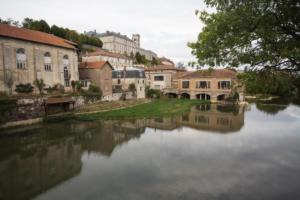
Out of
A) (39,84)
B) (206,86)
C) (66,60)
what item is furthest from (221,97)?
(39,84)

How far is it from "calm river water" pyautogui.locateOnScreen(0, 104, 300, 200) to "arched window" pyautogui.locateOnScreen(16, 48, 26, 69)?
9511 millimetres

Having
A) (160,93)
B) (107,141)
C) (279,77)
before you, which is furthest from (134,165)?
(160,93)

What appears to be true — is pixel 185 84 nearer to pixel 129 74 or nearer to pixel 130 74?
pixel 130 74

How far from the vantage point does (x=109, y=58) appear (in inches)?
2199

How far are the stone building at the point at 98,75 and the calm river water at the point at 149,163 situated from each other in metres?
14.0

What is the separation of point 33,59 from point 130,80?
57.8 feet

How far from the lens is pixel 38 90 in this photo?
1069 inches

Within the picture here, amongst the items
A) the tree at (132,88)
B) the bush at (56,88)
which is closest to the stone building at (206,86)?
the tree at (132,88)

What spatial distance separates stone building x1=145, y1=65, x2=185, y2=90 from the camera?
4872 centimetres

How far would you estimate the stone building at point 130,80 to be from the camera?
41.1m

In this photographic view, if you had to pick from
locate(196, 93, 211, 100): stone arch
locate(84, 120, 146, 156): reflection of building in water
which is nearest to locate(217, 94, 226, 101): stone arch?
locate(196, 93, 211, 100): stone arch

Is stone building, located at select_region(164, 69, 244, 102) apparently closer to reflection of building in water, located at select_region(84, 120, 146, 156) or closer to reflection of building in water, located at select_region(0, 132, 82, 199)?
reflection of building in water, located at select_region(84, 120, 146, 156)

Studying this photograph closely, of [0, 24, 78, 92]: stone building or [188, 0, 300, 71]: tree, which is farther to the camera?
[0, 24, 78, 92]: stone building

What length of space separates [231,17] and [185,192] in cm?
629
